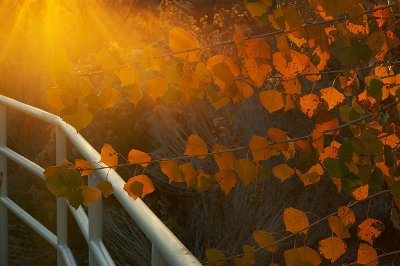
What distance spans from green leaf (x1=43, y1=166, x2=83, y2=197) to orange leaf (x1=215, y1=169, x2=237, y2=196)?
379mm

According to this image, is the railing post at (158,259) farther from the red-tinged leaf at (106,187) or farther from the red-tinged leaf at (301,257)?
the red-tinged leaf at (106,187)

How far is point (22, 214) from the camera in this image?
186 inches

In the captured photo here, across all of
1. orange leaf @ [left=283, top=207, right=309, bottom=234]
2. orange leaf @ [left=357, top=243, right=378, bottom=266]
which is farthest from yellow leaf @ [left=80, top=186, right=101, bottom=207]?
orange leaf @ [left=357, top=243, right=378, bottom=266]

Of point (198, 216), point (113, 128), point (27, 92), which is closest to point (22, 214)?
point (198, 216)

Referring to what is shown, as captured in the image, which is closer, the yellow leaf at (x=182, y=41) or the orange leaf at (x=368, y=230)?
the yellow leaf at (x=182, y=41)

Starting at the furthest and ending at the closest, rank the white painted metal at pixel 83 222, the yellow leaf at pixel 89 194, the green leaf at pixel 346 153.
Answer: the white painted metal at pixel 83 222
the yellow leaf at pixel 89 194
the green leaf at pixel 346 153

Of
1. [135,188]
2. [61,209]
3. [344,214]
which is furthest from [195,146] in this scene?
[61,209]

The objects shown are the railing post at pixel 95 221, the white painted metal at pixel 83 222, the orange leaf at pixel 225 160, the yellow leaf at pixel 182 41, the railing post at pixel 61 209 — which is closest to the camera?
the yellow leaf at pixel 182 41

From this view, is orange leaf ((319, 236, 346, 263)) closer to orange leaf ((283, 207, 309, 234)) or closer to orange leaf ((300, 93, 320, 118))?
orange leaf ((283, 207, 309, 234))

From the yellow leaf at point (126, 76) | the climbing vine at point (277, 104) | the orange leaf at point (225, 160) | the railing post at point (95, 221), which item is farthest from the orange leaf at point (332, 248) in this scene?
the railing post at point (95, 221)

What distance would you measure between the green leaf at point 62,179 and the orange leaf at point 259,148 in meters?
0.45

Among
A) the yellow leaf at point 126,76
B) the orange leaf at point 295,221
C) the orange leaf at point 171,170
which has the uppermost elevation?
the yellow leaf at point 126,76

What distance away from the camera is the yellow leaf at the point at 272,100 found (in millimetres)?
2354

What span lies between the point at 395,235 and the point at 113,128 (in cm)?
249
